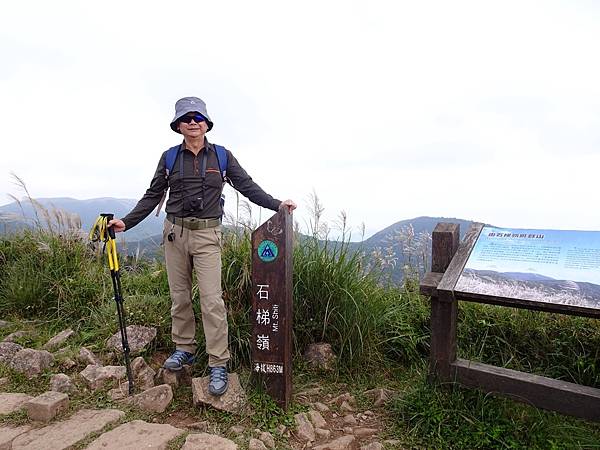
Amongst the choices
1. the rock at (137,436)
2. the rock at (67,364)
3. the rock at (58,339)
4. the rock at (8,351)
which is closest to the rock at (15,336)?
the rock at (8,351)

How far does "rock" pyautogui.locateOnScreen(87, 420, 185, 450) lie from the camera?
2.61m

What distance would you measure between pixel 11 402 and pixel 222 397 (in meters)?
1.54

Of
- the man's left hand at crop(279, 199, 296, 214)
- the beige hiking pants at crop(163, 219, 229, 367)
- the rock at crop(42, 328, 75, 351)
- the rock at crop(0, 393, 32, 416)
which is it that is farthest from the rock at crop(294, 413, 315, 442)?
the rock at crop(42, 328, 75, 351)

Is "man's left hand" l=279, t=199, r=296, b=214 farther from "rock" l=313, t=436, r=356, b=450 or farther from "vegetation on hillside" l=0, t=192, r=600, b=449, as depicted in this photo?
"rock" l=313, t=436, r=356, b=450

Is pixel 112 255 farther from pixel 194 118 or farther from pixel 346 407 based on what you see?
pixel 346 407

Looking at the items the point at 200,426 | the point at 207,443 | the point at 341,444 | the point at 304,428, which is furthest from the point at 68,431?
the point at 341,444

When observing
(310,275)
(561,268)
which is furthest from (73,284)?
(561,268)

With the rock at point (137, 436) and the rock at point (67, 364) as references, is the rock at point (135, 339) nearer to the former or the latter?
the rock at point (67, 364)

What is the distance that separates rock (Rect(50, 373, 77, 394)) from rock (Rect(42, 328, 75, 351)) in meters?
0.70

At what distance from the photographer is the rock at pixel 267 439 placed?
9.12 ft

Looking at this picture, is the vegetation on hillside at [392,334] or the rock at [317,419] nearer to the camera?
the vegetation on hillside at [392,334]

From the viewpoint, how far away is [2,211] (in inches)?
228

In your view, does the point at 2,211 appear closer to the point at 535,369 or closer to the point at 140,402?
the point at 140,402

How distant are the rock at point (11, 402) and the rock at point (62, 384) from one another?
0.57 ft
